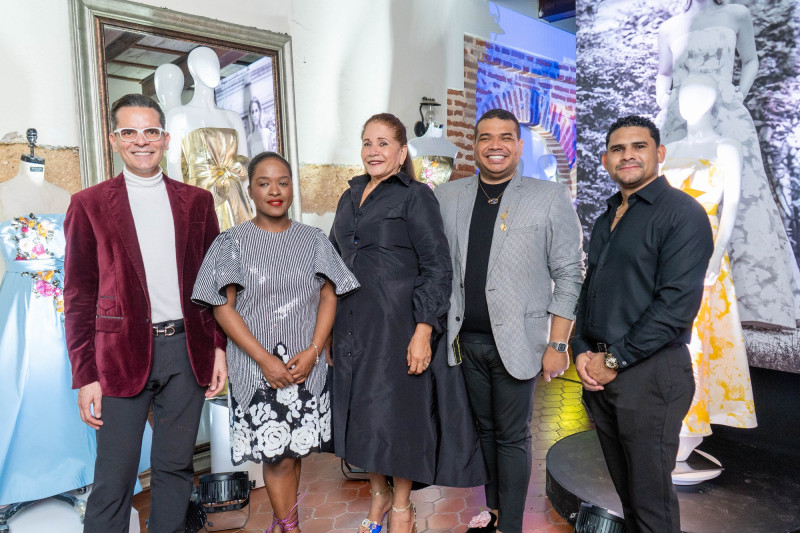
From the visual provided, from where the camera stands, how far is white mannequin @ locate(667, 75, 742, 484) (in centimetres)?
324

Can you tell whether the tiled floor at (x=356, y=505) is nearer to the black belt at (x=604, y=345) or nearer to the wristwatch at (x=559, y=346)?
the wristwatch at (x=559, y=346)

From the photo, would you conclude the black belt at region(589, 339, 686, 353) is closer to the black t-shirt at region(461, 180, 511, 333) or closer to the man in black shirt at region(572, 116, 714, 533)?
the man in black shirt at region(572, 116, 714, 533)

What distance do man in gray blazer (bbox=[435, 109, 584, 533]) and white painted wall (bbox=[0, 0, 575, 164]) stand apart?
7.35 feet

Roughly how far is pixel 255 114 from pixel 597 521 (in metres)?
3.11

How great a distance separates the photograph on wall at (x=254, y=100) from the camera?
3920mm

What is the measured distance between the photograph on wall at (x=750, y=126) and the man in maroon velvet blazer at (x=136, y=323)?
8.49ft

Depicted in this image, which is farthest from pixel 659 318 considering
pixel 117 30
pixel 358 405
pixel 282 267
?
pixel 117 30

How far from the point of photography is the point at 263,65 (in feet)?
13.5

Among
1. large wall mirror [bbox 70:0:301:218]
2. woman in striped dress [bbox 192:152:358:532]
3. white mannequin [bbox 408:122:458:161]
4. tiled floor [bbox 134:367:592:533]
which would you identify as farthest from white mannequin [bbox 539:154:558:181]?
woman in striped dress [bbox 192:152:358:532]

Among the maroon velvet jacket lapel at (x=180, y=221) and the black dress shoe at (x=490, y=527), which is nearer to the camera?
the maroon velvet jacket lapel at (x=180, y=221)

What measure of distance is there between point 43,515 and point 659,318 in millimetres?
2904

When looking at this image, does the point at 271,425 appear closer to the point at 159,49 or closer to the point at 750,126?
the point at 159,49

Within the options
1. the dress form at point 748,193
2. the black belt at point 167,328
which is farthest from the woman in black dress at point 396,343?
the dress form at point 748,193

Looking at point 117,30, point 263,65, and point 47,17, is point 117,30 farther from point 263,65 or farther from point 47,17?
point 263,65
